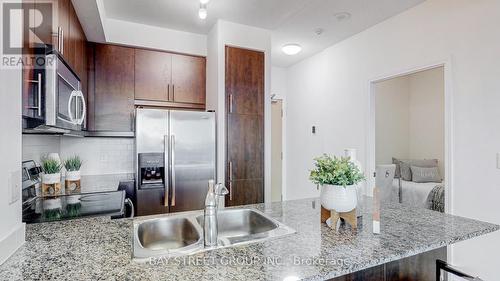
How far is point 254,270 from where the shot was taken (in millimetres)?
879

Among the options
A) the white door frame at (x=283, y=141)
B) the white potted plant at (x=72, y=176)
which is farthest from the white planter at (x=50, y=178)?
the white door frame at (x=283, y=141)

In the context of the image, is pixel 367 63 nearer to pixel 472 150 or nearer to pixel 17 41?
pixel 472 150

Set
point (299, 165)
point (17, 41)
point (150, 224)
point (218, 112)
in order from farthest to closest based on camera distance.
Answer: point (299, 165), point (218, 112), point (150, 224), point (17, 41)

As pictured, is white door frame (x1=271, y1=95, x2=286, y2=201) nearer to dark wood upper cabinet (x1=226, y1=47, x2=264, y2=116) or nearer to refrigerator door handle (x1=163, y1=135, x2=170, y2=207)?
dark wood upper cabinet (x1=226, y1=47, x2=264, y2=116)

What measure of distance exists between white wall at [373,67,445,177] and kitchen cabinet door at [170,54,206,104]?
3.25 m

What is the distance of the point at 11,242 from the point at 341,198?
4.43 ft

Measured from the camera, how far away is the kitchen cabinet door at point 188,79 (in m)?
3.19

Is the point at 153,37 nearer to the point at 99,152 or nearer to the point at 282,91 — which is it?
the point at 99,152

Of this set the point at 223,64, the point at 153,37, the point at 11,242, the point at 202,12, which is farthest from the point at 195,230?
the point at 153,37

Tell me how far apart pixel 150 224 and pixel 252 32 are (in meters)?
2.53

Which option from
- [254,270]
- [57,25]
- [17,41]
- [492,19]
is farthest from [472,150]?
[57,25]

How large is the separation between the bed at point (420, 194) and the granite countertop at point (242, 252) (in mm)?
2365

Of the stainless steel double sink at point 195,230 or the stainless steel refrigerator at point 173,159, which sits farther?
the stainless steel refrigerator at point 173,159

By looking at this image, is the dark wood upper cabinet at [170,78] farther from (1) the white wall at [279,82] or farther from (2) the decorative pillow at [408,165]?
→ (2) the decorative pillow at [408,165]
